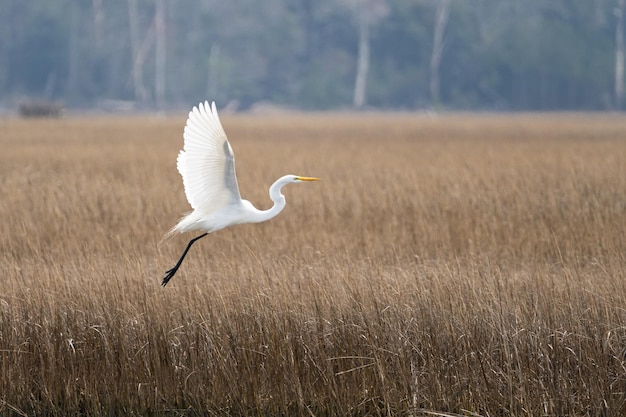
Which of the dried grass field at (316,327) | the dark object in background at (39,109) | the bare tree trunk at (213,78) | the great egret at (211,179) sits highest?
the bare tree trunk at (213,78)

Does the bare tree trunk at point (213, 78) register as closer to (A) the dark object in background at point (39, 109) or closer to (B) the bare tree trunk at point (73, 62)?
(B) the bare tree trunk at point (73, 62)

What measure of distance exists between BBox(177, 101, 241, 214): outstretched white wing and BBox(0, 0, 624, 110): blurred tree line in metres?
41.3

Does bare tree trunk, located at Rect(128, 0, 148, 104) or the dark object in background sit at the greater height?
bare tree trunk, located at Rect(128, 0, 148, 104)

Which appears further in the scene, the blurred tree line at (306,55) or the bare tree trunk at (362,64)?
the blurred tree line at (306,55)

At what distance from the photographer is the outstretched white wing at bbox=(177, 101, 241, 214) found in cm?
641

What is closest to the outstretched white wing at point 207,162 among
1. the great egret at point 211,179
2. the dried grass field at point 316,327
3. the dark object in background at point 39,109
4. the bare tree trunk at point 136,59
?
the great egret at point 211,179

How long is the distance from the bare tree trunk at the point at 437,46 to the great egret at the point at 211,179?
41.6 m

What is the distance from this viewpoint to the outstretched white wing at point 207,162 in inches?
252

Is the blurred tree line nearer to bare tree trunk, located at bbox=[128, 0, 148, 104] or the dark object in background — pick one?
bare tree trunk, located at bbox=[128, 0, 148, 104]

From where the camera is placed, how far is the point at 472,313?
18.1 feet

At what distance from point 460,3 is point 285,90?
1094cm

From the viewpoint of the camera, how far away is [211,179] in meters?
6.84

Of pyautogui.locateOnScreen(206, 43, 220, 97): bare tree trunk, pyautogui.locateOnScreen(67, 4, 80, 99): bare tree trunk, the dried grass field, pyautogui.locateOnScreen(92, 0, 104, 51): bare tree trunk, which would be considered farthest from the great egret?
pyautogui.locateOnScreen(92, 0, 104, 51): bare tree trunk

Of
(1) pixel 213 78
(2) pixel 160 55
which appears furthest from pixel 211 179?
(2) pixel 160 55
